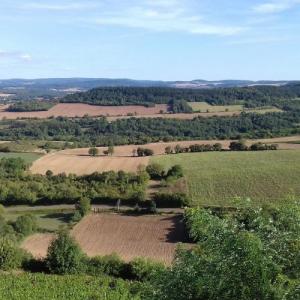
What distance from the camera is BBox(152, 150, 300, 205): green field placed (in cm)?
6159

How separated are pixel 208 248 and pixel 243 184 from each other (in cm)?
5391

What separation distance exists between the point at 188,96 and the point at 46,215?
123m

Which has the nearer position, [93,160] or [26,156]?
[93,160]

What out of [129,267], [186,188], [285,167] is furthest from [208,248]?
[285,167]

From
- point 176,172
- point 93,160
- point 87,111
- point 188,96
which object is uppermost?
point 188,96

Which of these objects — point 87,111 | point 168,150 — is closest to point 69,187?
point 168,150

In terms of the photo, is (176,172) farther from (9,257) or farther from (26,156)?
(26,156)

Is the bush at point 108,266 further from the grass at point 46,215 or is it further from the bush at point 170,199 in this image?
the bush at point 170,199

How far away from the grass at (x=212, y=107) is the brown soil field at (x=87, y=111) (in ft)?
30.8

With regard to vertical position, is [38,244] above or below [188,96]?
below

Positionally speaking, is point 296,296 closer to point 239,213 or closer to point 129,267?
point 239,213

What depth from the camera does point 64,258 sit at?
4066cm

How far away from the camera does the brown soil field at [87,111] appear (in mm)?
157500

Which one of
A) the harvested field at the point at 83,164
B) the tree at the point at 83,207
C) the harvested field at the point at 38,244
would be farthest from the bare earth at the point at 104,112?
the harvested field at the point at 38,244
